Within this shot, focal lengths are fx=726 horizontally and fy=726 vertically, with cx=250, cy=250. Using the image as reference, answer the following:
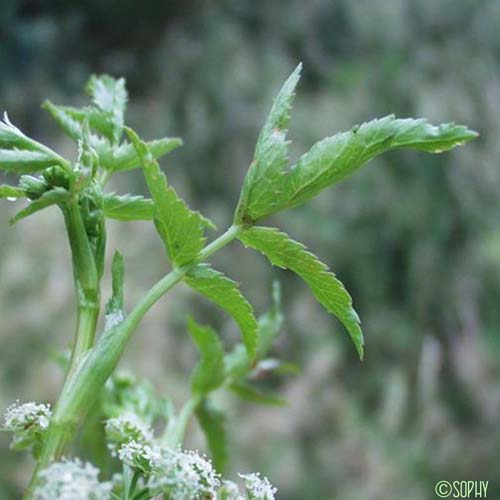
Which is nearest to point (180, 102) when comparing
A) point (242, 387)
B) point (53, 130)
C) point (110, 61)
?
point (110, 61)

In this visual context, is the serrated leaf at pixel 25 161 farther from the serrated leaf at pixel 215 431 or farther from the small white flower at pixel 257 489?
the serrated leaf at pixel 215 431

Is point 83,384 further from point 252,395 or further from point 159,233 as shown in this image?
point 252,395

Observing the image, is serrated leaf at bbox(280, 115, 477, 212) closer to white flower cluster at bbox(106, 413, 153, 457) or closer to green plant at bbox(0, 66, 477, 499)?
green plant at bbox(0, 66, 477, 499)

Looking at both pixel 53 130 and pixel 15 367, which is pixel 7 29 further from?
pixel 15 367

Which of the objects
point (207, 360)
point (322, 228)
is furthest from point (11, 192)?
point (322, 228)

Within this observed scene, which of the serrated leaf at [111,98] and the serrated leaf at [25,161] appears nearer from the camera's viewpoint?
the serrated leaf at [25,161]

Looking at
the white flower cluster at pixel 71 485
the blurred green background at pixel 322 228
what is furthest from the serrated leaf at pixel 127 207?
the blurred green background at pixel 322 228

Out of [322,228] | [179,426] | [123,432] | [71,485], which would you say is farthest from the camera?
[322,228]

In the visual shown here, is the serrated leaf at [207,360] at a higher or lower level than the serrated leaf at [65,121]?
lower
